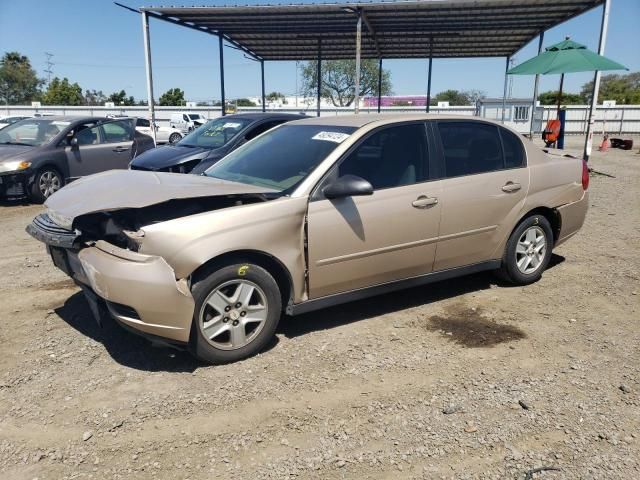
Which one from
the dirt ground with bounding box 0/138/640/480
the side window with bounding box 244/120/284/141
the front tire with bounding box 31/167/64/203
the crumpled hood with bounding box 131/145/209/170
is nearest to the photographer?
the dirt ground with bounding box 0/138/640/480

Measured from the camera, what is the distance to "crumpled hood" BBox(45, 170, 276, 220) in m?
3.34

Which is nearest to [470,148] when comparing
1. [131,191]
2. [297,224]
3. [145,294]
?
[297,224]

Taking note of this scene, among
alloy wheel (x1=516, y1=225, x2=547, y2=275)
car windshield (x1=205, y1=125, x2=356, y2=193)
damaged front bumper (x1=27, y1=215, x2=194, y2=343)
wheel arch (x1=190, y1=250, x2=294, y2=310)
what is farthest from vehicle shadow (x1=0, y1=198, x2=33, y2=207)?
alloy wheel (x1=516, y1=225, x2=547, y2=275)

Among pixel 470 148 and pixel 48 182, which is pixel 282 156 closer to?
pixel 470 148

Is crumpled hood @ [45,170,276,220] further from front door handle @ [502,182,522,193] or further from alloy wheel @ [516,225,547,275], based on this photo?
alloy wheel @ [516,225,547,275]

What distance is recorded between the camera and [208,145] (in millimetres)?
8656

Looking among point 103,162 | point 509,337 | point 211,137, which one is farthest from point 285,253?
point 103,162

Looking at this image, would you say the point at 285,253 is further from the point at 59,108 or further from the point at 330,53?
the point at 59,108

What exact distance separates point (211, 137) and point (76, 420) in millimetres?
6618

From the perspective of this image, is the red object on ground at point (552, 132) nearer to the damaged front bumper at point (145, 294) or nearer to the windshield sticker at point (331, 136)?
the windshield sticker at point (331, 136)

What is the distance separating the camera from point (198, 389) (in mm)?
3223

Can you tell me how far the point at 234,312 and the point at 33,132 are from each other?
8.53 m

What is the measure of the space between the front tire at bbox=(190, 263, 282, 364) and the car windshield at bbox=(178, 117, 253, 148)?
17.9 feet

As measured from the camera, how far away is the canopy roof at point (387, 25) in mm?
12156
